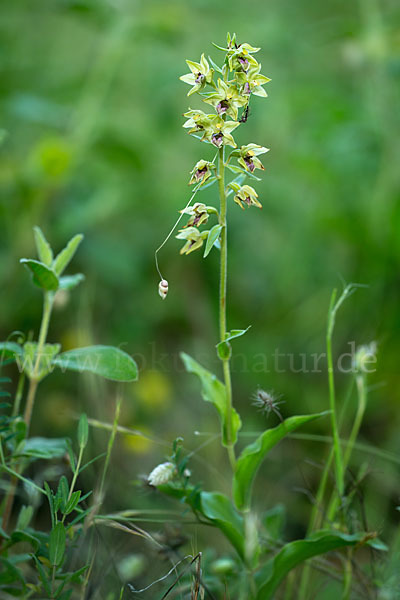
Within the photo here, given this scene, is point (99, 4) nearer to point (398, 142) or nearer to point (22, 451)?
point (398, 142)

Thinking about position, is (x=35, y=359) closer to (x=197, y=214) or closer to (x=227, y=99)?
(x=197, y=214)

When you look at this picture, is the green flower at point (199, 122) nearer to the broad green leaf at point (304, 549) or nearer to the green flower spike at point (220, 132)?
the green flower spike at point (220, 132)

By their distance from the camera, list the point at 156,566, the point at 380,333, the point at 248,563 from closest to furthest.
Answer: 1. the point at 248,563
2. the point at 156,566
3. the point at 380,333

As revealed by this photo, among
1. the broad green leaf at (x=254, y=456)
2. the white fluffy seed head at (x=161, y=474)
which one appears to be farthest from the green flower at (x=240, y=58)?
the white fluffy seed head at (x=161, y=474)

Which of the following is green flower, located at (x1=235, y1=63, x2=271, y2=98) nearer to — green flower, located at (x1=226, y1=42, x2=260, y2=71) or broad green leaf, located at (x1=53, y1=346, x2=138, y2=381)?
green flower, located at (x1=226, y1=42, x2=260, y2=71)

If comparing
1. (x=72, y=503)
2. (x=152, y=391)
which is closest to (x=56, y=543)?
(x=72, y=503)

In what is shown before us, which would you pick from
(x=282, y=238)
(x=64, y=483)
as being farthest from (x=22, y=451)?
(x=282, y=238)
